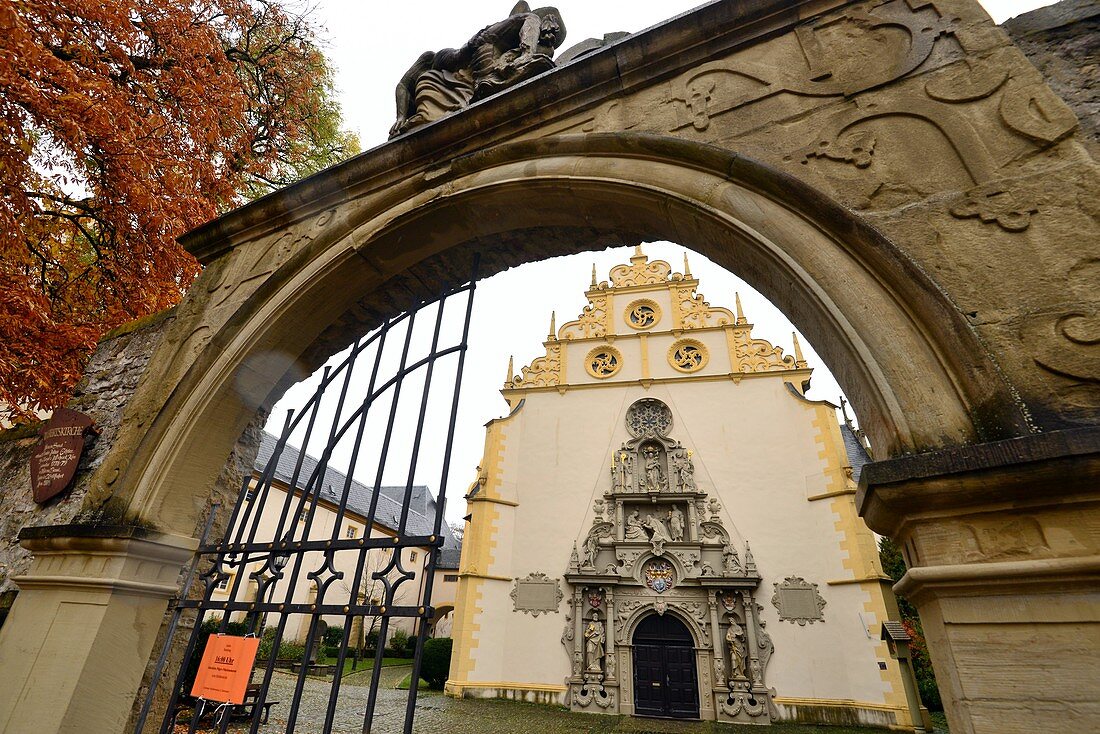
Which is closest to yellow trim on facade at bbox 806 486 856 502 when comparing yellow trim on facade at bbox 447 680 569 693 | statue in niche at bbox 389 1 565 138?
yellow trim on facade at bbox 447 680 569 693

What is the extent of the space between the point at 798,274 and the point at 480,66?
2.31m

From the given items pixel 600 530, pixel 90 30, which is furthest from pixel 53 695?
pixel 600 530

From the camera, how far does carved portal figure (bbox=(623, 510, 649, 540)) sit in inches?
425

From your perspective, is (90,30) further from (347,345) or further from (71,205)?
(347,345)

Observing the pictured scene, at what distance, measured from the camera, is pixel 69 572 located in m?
2.03

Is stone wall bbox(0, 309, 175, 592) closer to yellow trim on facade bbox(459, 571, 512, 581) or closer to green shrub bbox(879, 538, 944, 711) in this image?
yellow trim on facade bbox(459, 571, 512, 581)

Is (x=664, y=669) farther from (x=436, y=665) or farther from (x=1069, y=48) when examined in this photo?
(x=1069, y=48)

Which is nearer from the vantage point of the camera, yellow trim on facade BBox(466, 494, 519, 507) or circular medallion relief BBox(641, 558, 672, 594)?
circular medallion relief BBox(641, 558, 672, 594)

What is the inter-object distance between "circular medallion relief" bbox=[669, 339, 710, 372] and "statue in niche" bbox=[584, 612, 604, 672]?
6.20 m

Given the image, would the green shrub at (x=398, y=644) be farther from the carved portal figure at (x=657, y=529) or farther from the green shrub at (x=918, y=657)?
the green shrub at (x=918, y=657)

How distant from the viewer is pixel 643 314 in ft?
45.1

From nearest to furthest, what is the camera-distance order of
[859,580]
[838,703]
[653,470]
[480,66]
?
[480,66] → [838,703] → [859,580] → [653,470]

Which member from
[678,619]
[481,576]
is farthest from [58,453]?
[678,619]

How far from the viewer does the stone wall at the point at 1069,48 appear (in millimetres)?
1399
